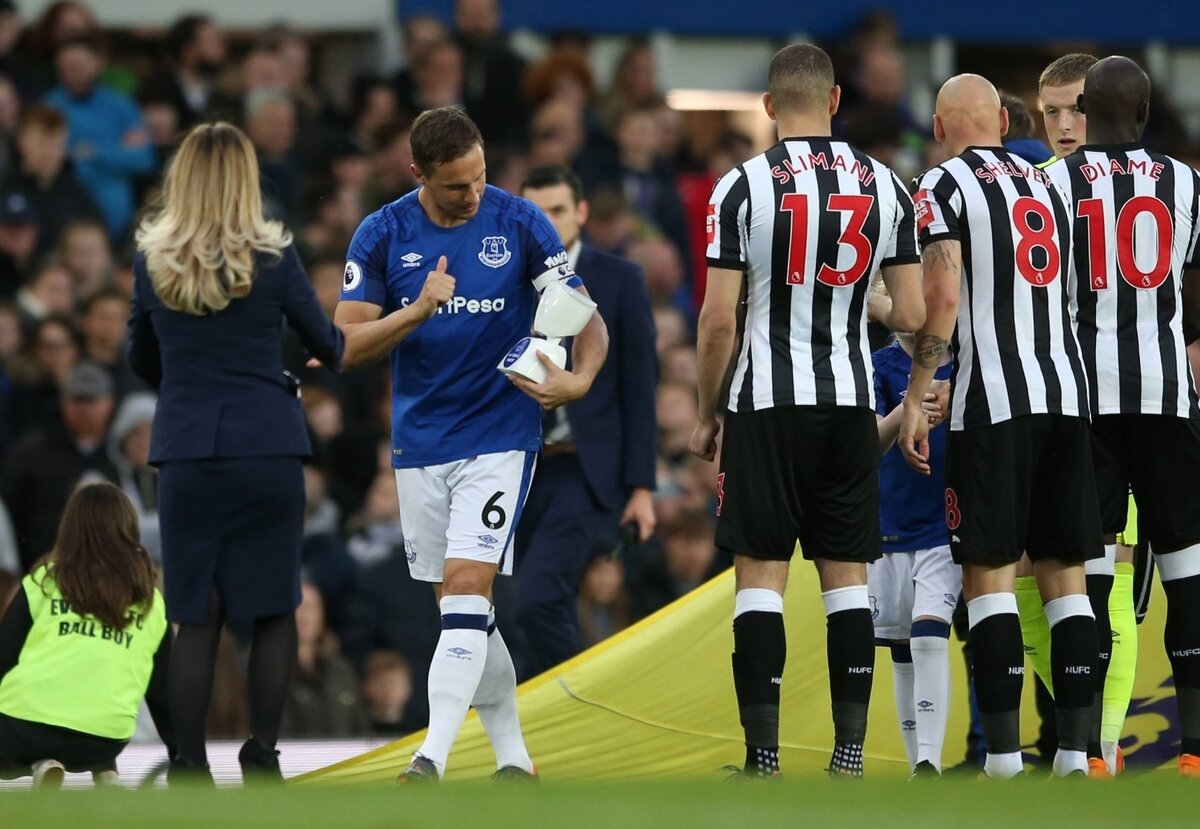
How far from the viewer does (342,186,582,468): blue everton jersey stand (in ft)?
22.6

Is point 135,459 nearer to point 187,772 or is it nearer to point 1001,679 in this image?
point 187,772

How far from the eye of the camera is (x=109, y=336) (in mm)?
11578

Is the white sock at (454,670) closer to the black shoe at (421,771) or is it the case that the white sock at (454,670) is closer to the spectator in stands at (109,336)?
the black shoe at (421,771)

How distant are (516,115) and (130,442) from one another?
4385mm

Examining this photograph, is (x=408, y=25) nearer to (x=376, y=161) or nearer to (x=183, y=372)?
(x=376, y=161)

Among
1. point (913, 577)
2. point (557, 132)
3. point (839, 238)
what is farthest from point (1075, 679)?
point (557, 132)

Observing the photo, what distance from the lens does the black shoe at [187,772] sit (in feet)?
21.3

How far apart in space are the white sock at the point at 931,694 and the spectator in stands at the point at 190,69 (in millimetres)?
7679

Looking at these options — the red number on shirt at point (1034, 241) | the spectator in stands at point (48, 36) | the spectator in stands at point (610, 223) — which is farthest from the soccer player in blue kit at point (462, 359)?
the spectator in stands at point (48, 36)

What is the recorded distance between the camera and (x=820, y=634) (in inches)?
321

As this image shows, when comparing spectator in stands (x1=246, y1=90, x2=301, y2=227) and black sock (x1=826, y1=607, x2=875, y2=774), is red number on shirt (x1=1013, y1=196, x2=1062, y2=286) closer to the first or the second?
black sock (x1=826, y1=607, x2=875, y2=774)

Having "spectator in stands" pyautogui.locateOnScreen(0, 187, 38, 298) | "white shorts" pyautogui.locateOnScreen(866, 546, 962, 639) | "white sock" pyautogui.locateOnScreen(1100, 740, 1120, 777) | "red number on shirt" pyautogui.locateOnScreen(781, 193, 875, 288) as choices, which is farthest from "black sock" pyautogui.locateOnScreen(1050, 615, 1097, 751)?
"spectator in stands" pyautogui.locateOnScreen(0, 187, 38, 298)

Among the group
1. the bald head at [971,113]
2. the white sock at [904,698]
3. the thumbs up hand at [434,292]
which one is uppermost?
the bald head at [971,113]

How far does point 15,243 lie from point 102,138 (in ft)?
3.53
